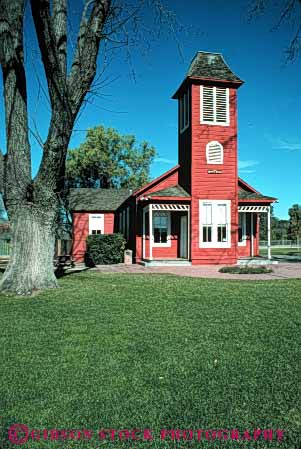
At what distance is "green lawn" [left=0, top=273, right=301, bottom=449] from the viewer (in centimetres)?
301

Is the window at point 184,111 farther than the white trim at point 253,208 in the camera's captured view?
Yes

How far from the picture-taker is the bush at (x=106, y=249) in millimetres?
20203

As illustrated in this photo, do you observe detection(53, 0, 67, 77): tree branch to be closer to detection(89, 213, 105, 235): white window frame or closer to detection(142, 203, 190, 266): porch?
detection(142, 203, 190, 266): porch

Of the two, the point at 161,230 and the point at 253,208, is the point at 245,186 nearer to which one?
the point at 253,208

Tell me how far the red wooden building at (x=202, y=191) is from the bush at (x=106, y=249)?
0.95 meters

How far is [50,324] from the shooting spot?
19.9 feet

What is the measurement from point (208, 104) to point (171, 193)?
15.1ft

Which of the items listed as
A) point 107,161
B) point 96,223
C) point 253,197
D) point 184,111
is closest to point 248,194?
point 253,197

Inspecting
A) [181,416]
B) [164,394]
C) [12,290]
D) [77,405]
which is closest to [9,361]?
[77,405]

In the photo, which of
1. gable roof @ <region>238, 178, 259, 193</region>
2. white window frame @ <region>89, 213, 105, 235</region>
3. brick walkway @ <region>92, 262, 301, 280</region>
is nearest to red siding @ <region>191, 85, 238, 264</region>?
brick walkway @ <region>92, 262, 301, 280</region>

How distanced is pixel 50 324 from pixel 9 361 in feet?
5.52

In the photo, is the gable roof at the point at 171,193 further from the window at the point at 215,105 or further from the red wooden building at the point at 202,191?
the window at the point at 215,105

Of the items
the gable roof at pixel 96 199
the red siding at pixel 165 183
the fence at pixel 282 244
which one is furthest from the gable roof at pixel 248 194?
the fence at pixel 282 244

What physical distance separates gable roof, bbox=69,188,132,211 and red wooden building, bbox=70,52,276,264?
6.35 metres
